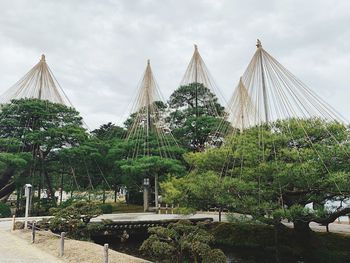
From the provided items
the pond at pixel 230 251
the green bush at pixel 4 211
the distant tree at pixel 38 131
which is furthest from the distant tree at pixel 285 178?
the green bush at pixel 4 211

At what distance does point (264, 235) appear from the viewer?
16344 mm

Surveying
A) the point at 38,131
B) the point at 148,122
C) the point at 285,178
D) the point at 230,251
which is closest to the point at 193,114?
the point at 148,122

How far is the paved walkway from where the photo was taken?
931cm

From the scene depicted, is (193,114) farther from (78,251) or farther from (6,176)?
(78,251)

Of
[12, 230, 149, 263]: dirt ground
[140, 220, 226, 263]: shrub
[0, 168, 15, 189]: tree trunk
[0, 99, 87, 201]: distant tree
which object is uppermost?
[0, 99, 87, 201]: distant tree

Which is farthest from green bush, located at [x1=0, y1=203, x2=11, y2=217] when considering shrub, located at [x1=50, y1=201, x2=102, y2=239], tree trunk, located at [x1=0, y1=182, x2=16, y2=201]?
shrub, located at [x1=50, y1=201, x2=102, y2=239]

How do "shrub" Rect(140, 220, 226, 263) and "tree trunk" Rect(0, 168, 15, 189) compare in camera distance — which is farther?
"tree trunk" Rect(0, 168, 15, 189)

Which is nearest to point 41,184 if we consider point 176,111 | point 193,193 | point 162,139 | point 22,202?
point 22,202

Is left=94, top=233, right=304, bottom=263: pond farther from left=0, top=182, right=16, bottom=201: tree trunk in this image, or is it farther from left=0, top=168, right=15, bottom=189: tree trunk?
left=0, top=182, right=16, bottom=201: tree trunk

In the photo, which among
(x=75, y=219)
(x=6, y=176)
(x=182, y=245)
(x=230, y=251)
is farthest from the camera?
(x=6, y=176)

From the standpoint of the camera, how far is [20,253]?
10.3m

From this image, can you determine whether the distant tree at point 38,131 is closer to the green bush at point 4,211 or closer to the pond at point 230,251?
the green bush at point 4,211

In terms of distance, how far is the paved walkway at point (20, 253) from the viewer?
9312 mm

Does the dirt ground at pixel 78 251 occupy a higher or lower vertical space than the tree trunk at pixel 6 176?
lower
